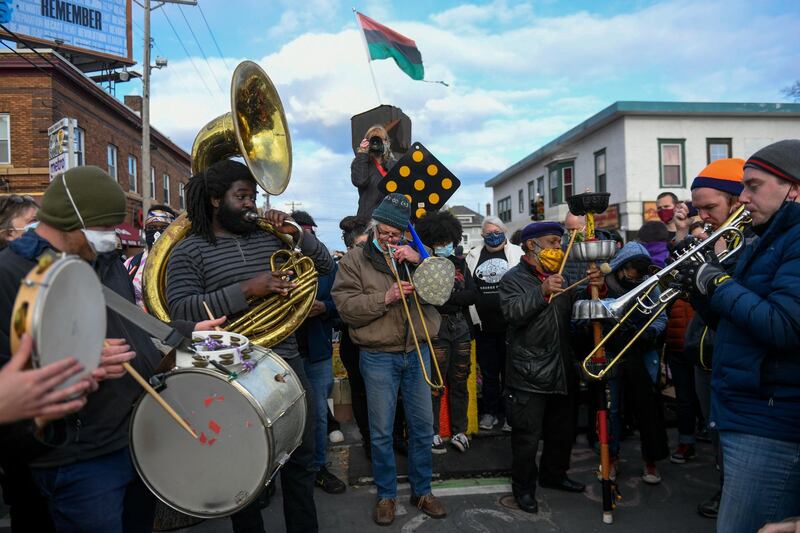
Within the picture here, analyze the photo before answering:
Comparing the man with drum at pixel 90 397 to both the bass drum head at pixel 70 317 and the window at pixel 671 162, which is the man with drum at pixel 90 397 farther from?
the window at pixel 671 162

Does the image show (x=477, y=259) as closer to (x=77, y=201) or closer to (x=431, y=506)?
(x=431, y=506)

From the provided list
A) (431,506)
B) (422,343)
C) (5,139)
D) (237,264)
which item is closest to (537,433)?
(431,506)

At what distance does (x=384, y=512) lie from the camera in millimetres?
3967

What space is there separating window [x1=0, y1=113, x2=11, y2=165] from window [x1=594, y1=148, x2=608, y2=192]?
824 inches

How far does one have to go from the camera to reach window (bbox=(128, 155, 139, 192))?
24434mm

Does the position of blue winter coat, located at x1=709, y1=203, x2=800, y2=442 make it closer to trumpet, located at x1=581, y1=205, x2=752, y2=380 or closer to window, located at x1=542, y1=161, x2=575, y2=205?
trumpet, located at x1=581, y1=205, x2=752, y2=380

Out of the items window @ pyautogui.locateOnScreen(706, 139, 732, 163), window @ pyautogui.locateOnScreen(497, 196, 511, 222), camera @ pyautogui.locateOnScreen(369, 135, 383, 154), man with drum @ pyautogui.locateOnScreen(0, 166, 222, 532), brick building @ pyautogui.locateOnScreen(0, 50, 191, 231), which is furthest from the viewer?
window @ pyautogui.locateOnScreen(497, 196, 511, 222)

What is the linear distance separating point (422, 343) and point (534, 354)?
84 centimetres

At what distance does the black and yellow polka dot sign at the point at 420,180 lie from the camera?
14.8 ft

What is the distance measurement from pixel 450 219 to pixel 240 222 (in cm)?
265

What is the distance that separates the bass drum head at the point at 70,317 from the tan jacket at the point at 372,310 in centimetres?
221

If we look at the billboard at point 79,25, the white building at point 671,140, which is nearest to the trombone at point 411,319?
the white building at point 671,140

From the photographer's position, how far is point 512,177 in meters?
31.2

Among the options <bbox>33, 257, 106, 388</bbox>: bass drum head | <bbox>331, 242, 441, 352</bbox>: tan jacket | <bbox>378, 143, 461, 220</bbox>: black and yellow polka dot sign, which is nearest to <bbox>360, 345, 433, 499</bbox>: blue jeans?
<bbox>331, 242, 441, 352</bbox>: tan jacket
